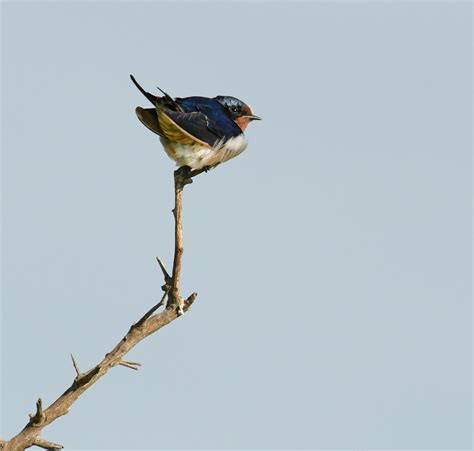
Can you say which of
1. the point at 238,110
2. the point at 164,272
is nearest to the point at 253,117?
the point at 238,110

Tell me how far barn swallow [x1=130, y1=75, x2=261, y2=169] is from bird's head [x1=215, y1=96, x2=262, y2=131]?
A: 646 mm

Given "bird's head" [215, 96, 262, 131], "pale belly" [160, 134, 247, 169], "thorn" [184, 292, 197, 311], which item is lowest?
"thorn" [184, 292, 197, 311]

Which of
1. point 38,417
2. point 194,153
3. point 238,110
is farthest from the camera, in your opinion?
point 238,110

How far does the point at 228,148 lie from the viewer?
9.71 m

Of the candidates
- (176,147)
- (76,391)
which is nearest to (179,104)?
(176,147)

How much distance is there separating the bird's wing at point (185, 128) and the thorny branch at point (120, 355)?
536 mm

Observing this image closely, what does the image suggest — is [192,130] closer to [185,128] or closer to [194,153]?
[185,128]

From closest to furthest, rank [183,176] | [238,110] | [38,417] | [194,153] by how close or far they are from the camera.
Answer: [38,417], [183,176], [194,153], [238,110]

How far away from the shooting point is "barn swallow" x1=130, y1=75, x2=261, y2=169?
364 inches

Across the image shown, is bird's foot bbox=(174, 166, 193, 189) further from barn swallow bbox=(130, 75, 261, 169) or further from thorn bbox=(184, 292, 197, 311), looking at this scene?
thorn bbox=(184, 292, 197, 311)

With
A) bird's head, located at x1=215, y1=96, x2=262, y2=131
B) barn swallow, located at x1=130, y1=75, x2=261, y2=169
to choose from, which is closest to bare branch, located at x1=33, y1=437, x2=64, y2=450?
barn swallow, located at x1=130, y1=75, x2=261, y2=169

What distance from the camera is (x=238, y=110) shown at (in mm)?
10852

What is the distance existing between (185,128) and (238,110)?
1.67 metres

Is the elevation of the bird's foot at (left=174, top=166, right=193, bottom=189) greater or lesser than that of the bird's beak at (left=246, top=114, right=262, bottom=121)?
lesser
